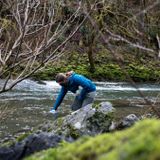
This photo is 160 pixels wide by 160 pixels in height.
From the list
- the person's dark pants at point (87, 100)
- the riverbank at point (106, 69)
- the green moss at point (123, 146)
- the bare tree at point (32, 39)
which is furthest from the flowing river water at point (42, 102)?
the green moss at point (123, 146)

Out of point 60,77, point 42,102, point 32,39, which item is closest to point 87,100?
point 60,77

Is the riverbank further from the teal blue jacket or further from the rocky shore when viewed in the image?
the rocky shore

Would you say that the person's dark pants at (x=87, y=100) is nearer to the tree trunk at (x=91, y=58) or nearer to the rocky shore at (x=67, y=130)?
the rocky shore at (x=67, y=130)

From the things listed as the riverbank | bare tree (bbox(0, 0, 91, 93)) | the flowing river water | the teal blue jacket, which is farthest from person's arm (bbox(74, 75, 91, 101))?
the riverbank

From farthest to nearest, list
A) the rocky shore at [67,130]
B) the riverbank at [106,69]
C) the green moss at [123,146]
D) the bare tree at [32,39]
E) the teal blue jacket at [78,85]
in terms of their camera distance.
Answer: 1. the riverbank at [106,69]
2. the teal blue jacket at [78,85]
3. the rocky shore at [67,130]
4. the bare tree at [32,39]
5. the green moss at [123,146]

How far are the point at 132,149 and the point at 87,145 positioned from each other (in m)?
0.43

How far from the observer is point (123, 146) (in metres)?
2.27

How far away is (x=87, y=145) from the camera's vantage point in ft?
8.34

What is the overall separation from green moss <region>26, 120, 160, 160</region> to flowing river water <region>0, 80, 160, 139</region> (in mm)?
8540

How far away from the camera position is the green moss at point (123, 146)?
2.14 meters

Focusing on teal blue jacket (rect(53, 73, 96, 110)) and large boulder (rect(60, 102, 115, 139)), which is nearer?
large boulder (rect(60, 102, 115, 139))

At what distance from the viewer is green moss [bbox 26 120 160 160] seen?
214 centimetres

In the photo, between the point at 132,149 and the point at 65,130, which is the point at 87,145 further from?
the point at 65,130

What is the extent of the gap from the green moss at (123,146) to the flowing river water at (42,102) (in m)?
8.54
